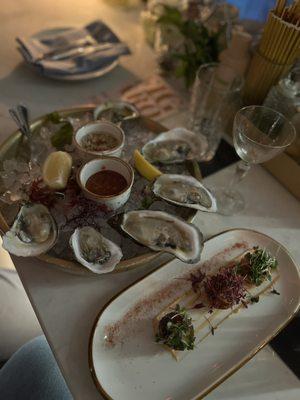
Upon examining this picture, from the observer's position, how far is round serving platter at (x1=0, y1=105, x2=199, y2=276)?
632 millimetres

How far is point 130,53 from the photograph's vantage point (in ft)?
3.64

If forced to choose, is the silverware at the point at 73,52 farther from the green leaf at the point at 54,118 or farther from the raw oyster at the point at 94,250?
the raw oyster at the point at 94,250

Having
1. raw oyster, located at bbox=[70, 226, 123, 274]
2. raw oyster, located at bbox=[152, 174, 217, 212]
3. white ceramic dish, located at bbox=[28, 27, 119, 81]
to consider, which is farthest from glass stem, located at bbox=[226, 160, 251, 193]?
white ceramic dish, located at bbox=[28, 27, 119, 81]

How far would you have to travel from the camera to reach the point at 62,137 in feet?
2.71

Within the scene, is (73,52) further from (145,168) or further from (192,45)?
(145,168)

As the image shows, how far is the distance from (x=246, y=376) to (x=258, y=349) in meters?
0.05

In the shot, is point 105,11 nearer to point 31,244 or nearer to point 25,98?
point 25,98

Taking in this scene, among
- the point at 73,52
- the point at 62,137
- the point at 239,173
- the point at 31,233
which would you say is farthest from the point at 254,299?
the point at 73,52

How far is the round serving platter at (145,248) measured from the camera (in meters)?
0.63

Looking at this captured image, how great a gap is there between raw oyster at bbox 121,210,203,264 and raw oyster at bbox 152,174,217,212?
2.3 inches

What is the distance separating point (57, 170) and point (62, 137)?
147 mm

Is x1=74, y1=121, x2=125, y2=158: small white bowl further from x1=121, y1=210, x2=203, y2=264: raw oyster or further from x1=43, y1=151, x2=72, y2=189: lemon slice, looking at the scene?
x1=121, y1=210, x2=203, y2=264: raw oyster

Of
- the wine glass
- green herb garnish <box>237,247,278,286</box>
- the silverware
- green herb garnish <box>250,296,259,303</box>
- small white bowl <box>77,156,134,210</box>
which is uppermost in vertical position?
the wine glass

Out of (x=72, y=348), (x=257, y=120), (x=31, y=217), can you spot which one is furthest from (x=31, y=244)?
(x=257, y=120)
